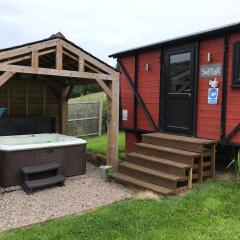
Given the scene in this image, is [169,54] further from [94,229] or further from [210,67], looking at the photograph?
[94,229]

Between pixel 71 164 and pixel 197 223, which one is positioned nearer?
pixel 197 223

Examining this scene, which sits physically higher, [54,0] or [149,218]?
[54,0]

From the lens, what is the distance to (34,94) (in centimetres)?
896

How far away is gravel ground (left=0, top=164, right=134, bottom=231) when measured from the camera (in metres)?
4.46

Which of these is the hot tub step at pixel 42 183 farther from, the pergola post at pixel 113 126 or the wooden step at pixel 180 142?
the wooden step at pixel 180 142

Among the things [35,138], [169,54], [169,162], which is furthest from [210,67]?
[35,138]

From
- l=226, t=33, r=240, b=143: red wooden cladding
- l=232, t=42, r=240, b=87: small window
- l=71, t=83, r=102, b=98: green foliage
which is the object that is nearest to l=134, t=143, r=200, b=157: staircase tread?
l=226, t=33, r=240, b=143: red wooden cladding

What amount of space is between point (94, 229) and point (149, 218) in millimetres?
737

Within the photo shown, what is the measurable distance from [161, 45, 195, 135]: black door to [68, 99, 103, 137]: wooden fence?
5.60 metres

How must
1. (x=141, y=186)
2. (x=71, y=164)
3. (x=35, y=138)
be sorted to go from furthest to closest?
(x=35, y=138) → (x=71, y=164) → (x=141, y=186)

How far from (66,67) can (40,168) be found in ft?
Result: 11.1

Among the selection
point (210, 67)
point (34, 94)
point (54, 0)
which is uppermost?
point (54, 0)

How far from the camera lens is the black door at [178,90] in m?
6.54

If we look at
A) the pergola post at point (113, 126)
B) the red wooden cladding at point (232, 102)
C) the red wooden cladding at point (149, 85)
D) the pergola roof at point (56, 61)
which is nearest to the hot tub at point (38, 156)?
the pergola post at point (113, 126)
